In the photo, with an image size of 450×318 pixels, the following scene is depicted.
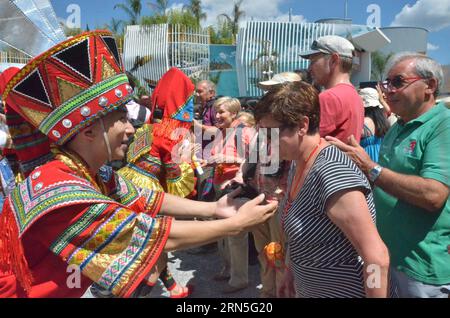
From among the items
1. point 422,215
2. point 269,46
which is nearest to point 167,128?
point 422,215

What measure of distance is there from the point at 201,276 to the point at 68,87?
127 inches

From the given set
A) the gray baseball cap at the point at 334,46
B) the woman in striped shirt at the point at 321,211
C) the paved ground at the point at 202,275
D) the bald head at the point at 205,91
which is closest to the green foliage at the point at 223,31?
the bald head at the point at 205,91

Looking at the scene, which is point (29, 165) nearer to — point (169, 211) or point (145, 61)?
point (169, 211)

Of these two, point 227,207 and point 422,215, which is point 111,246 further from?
point 422,215

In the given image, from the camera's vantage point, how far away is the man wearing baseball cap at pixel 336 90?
2400 mm

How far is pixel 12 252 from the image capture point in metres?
1.51

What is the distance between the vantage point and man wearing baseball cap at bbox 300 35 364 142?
7.88 feet

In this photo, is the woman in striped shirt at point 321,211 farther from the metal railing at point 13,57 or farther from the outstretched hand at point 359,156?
the metal railing at point 13,57

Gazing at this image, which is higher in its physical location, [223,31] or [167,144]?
[223,31]

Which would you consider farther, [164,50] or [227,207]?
[164,50]

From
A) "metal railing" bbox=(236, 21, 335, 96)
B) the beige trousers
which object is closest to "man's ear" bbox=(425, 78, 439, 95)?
the beige trousers

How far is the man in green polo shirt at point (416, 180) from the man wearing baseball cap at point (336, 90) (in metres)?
0.36
